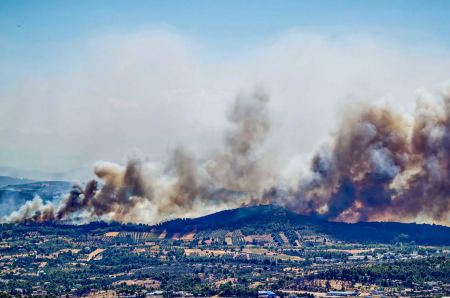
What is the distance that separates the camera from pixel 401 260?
513 feet

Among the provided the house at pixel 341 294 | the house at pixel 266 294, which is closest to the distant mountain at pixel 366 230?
the house at pixel 341 294

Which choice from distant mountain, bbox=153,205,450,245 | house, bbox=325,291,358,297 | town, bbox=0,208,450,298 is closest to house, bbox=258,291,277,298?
town, bbox=0,208,450,298

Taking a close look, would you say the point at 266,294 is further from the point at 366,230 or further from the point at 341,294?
the point at 366,230

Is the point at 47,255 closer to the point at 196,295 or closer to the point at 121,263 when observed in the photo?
the point at 121,263

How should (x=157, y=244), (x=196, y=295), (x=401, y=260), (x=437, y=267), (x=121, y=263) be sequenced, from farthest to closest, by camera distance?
1. (x=157, y=244)
2. (x=121, y=263)
3. (x=401, y=260)
4. (x=437, y=267)
5. (x=196, y=295)

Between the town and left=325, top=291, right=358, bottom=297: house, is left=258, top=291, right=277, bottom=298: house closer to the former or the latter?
the town

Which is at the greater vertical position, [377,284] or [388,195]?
[388,195]

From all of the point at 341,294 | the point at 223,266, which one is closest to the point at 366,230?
the point at 223,266

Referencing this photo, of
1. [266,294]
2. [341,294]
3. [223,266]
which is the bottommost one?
[266,294]

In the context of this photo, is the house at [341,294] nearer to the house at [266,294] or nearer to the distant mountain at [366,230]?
the house at [266,294]

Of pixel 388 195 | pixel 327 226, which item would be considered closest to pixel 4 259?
pixel 327 226

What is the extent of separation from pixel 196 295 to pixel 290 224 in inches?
2727

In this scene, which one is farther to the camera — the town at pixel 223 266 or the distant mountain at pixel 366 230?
the distant mountain at pixel 366 230

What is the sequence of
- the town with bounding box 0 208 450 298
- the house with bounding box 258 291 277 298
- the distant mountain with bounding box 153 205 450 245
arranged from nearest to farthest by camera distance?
the house with bounding box 258 291 277 298 < the town with bounding box 0 208 450 298 < the distant mountain with bounding box 153 205 450 245
